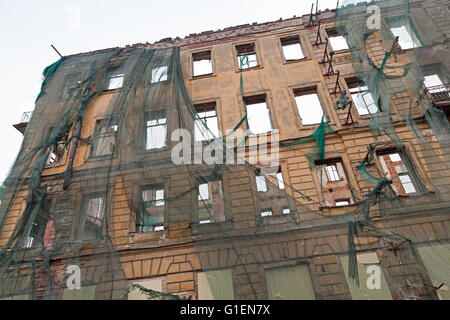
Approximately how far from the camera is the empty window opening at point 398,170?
30.0ft

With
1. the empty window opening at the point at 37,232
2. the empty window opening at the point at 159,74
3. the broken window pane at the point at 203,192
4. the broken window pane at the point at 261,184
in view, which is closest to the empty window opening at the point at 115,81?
the empty window opening at the point at 159,74

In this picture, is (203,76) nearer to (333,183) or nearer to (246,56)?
(246,56)

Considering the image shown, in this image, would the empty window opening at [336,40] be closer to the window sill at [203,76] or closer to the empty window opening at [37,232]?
the window sill at [203,76]

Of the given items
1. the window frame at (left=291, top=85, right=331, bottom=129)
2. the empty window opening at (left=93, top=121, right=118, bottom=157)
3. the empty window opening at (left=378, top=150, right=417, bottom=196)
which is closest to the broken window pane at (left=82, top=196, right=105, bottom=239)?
the empty window opening at (left=93, top=121, right=118, bottom=157)

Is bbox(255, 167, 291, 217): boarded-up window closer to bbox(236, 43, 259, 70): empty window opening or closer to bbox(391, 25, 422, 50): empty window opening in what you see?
bbox(236, 43, 259, 70): empty window opening

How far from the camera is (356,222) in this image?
6.49m

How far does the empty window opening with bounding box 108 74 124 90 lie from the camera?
39.5 ft

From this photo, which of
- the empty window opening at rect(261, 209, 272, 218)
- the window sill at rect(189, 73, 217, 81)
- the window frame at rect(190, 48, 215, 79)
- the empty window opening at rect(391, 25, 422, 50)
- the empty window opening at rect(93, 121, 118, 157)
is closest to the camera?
the empty window opening at rect(261, 209, 272, 218)

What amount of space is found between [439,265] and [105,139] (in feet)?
32.2

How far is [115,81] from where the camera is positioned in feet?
41.0

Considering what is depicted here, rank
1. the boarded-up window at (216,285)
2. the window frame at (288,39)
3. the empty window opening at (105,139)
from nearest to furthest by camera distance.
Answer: the boarded-up window at (216,285) → the empty window opening at (105,139) → the window frame at (288,39)

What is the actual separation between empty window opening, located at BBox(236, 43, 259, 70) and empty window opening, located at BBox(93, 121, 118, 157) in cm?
692

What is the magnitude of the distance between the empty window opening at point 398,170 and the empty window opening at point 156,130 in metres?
7.47

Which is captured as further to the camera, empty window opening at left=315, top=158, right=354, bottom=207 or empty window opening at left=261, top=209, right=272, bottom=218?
empty window opening at left=315, top=158, right=354, bottom=207
